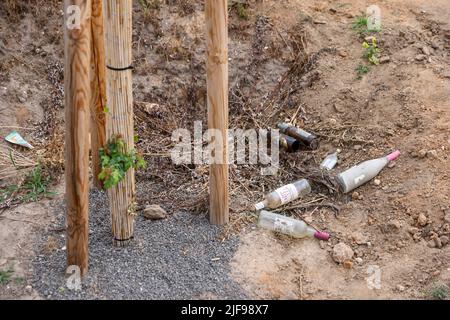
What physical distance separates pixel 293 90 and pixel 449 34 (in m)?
1.39

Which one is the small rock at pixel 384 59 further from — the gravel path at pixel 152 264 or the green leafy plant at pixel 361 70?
the gravel path at pixel 152 264

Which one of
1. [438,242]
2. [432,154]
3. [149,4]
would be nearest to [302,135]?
[432,154]

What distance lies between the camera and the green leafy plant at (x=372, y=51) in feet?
16.4

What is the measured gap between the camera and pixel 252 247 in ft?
12.3

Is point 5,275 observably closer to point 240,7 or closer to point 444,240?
point 444,240

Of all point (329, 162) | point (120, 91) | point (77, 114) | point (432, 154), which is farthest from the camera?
point (329, 162)

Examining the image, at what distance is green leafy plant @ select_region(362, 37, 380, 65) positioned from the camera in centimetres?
499

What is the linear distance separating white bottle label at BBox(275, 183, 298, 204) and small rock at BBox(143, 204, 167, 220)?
2.45 feet

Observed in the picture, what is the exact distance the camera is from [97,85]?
12.4 ft

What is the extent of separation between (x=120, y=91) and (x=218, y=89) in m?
0.56

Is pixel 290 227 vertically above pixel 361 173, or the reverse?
pixel 361 173

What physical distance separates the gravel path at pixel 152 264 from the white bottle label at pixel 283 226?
28 centimetres
